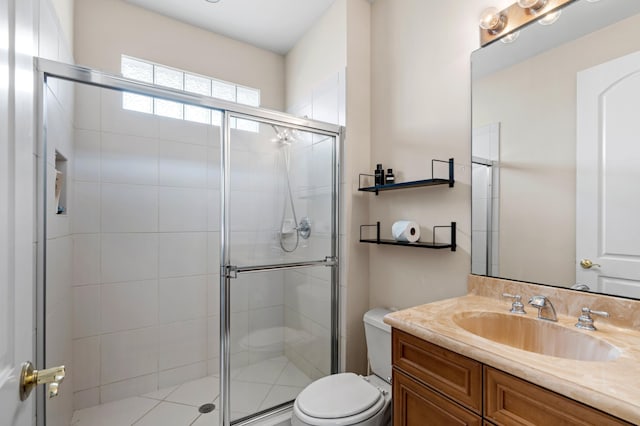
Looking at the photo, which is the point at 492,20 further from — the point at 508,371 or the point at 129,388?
the point at 129,388

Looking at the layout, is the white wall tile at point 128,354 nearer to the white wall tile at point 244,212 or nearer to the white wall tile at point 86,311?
the white wall tile at point 86,311

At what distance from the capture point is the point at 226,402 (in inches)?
67.4

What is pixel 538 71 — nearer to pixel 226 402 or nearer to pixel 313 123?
pixel 313 123

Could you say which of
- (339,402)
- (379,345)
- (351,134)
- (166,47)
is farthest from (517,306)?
(166,47)

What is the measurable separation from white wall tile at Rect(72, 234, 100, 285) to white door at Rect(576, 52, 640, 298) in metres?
2.68

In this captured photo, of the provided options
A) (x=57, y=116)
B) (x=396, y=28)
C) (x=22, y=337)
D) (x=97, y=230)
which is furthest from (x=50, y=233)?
(x=396, y=28)

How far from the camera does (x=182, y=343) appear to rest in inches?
94.6

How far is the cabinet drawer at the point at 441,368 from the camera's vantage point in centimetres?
93

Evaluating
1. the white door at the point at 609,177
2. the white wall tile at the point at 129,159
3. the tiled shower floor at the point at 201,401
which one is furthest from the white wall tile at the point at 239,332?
the white door at the point at 609,177

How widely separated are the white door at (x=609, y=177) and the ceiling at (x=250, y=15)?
5.72ft

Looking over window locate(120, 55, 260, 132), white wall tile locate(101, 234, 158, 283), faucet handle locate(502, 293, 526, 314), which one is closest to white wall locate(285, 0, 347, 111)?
→ window locate(120, 55, 260, 132)

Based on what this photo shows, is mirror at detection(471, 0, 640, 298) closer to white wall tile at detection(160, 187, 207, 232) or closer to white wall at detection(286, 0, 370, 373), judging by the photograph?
white wall at detection(286, 0, 370, 373)

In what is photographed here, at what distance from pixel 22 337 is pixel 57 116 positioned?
1350mm

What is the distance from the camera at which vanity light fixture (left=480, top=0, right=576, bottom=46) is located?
1.31m
